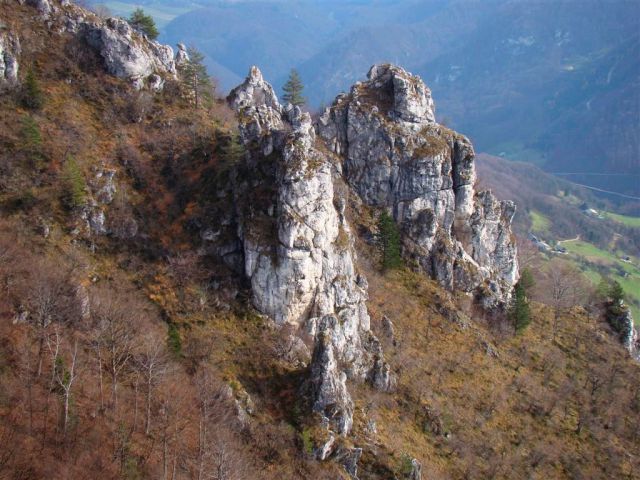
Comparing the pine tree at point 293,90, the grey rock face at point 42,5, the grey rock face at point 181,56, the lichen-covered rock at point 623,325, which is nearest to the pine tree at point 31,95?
the grey rock face at point 42,5

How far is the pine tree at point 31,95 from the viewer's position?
190 feet

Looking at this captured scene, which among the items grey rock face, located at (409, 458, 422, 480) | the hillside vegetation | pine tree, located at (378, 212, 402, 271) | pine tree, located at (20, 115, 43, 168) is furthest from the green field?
pine tree, located at (20, 115, 43, 168)

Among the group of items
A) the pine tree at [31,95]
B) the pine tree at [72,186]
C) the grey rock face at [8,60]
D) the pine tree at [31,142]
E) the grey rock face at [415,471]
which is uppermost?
the grey rock face at [8,60]

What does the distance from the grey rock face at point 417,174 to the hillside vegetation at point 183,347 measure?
415cm

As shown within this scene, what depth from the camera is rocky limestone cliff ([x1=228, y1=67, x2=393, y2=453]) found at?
5088 cm

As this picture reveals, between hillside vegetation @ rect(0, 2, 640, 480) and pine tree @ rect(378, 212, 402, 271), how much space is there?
1.61m

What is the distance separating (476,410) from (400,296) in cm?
1712

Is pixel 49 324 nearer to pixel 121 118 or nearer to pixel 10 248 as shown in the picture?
pixel 10 248

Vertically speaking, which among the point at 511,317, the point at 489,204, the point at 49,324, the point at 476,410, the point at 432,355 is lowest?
the point at 49,324

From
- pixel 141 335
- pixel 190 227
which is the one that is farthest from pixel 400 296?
pixel 141 335

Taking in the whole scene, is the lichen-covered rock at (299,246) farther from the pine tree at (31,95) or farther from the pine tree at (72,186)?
the pine tree at (31,95)

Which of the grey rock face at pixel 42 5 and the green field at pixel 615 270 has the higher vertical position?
the green field at pixel 615 270

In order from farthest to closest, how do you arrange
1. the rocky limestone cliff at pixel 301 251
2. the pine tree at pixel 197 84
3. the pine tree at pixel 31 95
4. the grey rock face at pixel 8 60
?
1. the pine tree at pixel 197 84
2. the grey rock face at pixel 8 60
3. the pine tree at pixel 31 95
4. the rocky limestone cliff at pixel 301 251

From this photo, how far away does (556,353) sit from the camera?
69.6 meters
